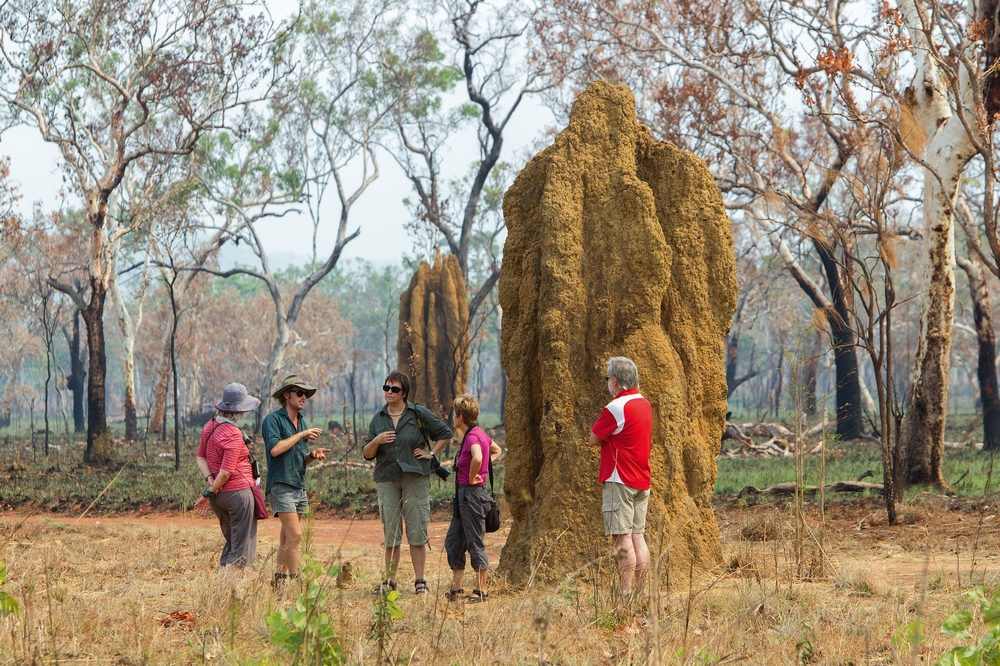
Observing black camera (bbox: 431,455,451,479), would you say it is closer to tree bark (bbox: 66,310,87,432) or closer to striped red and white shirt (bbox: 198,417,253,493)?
striped red and white shirt (bbox: 198,417,253,493)

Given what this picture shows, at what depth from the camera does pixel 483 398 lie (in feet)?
232

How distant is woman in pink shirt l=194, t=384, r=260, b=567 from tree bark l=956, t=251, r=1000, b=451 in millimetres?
13509

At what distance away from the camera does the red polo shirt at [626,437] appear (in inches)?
206

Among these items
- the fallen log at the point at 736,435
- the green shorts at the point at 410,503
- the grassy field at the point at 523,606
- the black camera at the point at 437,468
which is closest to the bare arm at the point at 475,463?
the black camera at the point at 437,468

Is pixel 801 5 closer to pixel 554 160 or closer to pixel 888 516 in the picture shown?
pixel 888 516

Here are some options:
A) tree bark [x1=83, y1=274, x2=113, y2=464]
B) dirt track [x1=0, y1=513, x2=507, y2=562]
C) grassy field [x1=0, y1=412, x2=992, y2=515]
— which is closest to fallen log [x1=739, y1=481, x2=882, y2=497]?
grassy field [x1=0, y1=412, x2=992, y2=515]

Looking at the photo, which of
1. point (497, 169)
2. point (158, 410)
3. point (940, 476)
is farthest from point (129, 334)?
point (940, 476)

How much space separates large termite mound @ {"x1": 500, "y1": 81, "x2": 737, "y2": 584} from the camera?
6.26 m

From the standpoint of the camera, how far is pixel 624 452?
5.30 metres

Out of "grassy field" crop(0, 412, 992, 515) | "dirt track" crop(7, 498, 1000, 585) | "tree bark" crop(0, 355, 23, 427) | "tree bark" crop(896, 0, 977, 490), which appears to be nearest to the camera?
"dirt track" crop(7, 498, 1000, 585)

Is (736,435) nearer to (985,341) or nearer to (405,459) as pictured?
(985,341)

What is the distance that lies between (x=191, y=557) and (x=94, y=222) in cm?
1272

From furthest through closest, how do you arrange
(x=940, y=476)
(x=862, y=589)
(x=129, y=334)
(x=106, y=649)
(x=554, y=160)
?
(x=129, y=334) < (x=940, y=476) < (x=554, y=160) < (x=862, y=589) < (x=106, y=649)

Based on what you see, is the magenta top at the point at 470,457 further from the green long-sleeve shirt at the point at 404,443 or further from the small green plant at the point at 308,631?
the small green plant at the point at 308,631
